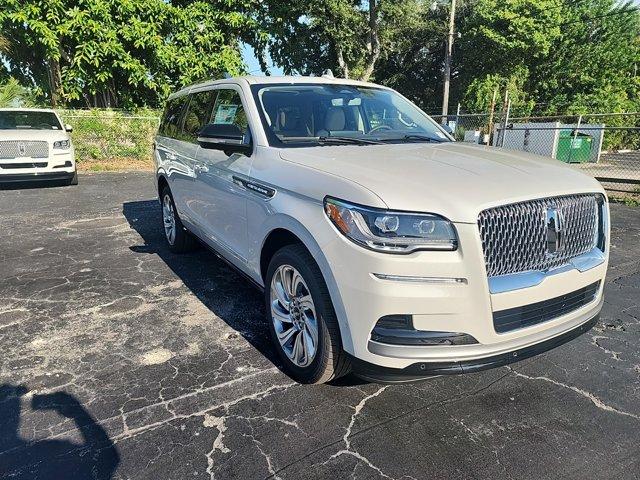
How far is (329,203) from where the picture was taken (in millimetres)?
2463

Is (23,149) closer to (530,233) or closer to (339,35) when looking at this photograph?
(530,233)

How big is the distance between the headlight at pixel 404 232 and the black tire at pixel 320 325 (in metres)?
0.42

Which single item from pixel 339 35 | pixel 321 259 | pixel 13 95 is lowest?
pixel 321 259

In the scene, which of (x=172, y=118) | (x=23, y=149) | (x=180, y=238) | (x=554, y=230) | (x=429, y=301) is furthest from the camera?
(x=23, y=149)

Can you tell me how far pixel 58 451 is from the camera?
93.4 inches

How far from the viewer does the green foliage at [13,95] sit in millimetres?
15250

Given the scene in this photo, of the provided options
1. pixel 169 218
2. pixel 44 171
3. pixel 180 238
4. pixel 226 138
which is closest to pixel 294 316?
pixel 226 138

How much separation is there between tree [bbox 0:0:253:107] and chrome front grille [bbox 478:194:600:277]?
49.0 ft

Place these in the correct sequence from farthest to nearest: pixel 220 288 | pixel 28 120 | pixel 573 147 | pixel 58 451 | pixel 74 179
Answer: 1. pixel 573 147
2. pixel 74 179
3. pixel 28 120
4. pixel 220 288
5. pixel 58 451

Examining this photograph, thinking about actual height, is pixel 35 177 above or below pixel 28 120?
below

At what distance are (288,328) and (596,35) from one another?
37736 millimetres

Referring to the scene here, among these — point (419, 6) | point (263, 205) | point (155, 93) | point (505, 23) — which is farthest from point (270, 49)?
point (263, 205)

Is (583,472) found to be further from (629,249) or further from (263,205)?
(629,249)

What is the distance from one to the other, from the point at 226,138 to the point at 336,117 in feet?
3.07
